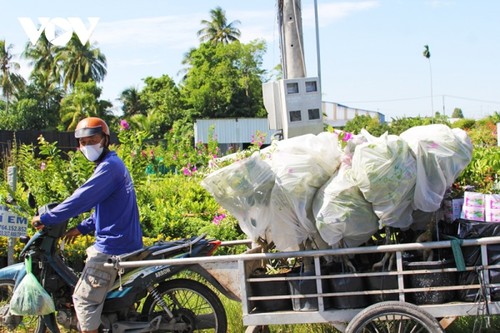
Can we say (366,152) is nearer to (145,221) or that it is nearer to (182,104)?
(145,221)

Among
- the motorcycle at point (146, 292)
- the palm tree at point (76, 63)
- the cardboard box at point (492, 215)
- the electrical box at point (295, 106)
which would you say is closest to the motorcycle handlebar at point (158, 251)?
the motorcycle at point (146, 292)

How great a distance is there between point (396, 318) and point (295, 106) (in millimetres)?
5283

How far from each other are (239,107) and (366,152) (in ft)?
140

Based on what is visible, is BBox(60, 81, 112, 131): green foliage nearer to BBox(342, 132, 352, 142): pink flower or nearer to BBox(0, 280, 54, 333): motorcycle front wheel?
BBox(0, 280, 54, 333): motorcycle front wheel

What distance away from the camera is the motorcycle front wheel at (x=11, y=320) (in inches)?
194

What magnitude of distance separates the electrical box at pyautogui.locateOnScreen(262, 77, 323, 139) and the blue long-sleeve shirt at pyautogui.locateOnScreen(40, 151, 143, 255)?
4730 mm

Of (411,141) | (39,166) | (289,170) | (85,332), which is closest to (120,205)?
(85,332)

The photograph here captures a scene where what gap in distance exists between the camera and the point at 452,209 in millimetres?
4391

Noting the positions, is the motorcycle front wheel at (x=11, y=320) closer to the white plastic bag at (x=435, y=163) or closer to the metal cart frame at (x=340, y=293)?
the metal cart frame at (x=340, y=293)

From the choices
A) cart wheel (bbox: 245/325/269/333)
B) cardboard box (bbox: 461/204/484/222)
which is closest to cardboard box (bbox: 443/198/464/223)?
cardboard box (bbox: 461/204/484/222)

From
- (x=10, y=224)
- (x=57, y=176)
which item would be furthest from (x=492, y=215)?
(x=57, y=176)

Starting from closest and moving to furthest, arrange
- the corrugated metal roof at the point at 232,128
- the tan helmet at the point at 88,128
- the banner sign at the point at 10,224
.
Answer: the tan helmet at the point at 88,128 < the banner sign at the point at 10,224 < the corrugated metal roof at the point at 232,128

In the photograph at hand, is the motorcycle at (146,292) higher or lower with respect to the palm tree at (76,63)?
lower

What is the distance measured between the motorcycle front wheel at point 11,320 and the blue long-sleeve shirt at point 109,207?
97cm
